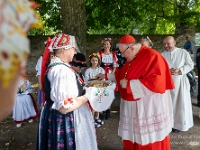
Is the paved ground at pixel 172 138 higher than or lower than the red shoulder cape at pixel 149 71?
lower

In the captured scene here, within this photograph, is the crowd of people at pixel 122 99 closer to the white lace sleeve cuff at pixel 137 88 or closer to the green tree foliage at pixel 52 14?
the white lace sleeve cuff at pixel 137 88

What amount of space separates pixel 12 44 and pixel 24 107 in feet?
15.8

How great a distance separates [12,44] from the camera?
58 centimetres

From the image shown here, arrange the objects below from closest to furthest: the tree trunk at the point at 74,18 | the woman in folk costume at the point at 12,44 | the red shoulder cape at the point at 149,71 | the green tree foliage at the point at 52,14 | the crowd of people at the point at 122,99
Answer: the woman in folk costume at the point at 12,44 → the crowd of people at the point at 122,99 → the red shoulder cape at the point at 149,71 → the tree trunk at the point at 74,18 → the green tree foliage at the point at 52,14

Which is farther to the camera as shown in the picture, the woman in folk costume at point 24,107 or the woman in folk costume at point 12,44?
the woman in folk costume at point 24,107

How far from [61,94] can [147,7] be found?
29.6 feet

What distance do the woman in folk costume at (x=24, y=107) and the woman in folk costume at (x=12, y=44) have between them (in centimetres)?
458

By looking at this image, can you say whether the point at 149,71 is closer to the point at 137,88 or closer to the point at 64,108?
the point at 137,88

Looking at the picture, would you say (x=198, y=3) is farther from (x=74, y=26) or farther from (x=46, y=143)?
(x=46, y=143)

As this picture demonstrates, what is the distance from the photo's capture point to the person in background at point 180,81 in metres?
4.31

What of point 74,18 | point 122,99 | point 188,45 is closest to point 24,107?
point 74,18

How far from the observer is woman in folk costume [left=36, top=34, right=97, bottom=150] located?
217 centimetres

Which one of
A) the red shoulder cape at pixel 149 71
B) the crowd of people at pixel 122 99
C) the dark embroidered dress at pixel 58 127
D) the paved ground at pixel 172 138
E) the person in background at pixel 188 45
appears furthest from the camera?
the person in background at pixel 188 45

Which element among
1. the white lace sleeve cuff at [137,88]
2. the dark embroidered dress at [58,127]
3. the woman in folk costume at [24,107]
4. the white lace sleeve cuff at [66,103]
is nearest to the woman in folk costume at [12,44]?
the white lace sleeve cuff at [66,103]
